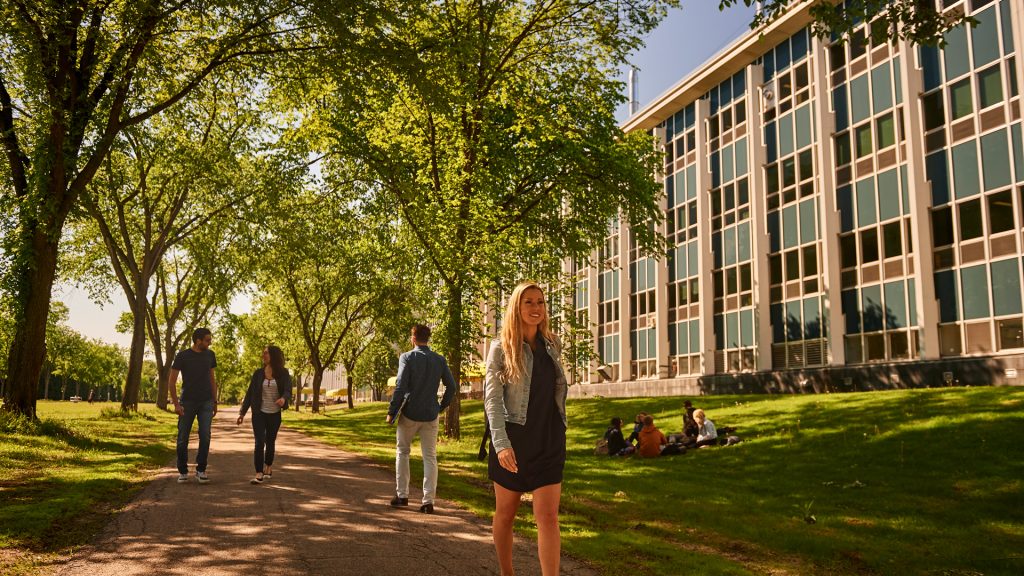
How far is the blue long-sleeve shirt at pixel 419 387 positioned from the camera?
8.49 m

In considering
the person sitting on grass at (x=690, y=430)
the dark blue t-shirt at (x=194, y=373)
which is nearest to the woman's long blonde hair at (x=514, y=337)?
the dark blue t-shirt at (x=194, y=373)

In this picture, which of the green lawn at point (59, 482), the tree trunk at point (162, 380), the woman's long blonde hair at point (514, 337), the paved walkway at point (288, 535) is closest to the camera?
the woman's long blonde hair at point (514, 337)

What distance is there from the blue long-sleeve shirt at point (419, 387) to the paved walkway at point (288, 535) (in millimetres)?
1117

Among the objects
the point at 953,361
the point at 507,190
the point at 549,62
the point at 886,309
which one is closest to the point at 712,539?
the point at 507,190

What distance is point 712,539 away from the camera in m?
7.91

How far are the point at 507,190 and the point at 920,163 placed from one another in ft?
51.8

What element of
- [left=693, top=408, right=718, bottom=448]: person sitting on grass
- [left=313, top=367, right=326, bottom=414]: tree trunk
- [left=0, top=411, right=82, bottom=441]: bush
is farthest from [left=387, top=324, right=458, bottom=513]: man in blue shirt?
[left=313, top=367, right=326, bottom=414]: tree trunk

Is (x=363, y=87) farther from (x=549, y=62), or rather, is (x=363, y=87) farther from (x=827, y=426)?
(x=827, y=426)

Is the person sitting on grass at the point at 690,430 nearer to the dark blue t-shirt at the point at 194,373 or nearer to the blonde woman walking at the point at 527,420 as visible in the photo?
the dark blue t-shirt at the point at 194,373

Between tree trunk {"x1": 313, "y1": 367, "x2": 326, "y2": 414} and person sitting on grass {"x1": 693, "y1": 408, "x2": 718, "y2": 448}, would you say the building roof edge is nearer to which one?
person sitting on grass {"x1": 693, "y1": 408, "x2": 718, "y2": 448}

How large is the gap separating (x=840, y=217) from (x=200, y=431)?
88.5 ft

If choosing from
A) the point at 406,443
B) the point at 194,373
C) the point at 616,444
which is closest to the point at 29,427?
the point at 194,373

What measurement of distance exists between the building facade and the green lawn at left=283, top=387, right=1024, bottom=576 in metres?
6.86

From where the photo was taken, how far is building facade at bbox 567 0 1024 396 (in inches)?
934
